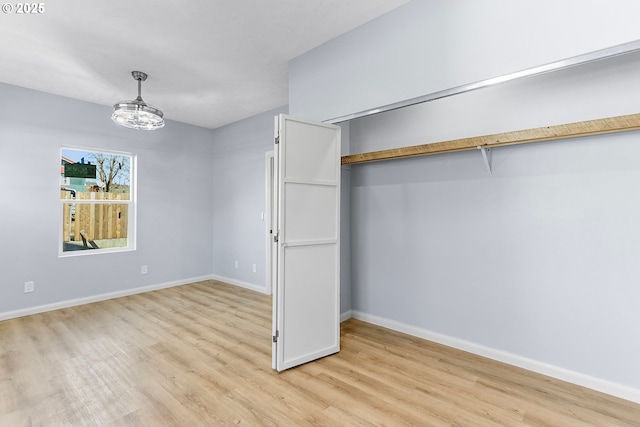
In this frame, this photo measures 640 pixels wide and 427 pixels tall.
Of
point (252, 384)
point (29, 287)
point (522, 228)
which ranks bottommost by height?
point (252, 384)

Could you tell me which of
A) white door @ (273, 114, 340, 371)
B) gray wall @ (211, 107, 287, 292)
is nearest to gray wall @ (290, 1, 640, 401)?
white door @ (273, 114, 340, 371)

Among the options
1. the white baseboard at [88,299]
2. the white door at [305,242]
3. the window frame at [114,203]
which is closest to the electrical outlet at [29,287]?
the white baseboard at [88,299]

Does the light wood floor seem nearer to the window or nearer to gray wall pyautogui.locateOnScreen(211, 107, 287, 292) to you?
the window

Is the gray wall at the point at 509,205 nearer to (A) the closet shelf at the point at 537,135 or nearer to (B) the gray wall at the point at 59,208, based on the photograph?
(A) the closet shelf at the point at 537,135

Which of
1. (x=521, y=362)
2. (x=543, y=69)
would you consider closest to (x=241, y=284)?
(x=521, y=362)

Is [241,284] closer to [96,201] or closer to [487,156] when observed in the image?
[96,201]

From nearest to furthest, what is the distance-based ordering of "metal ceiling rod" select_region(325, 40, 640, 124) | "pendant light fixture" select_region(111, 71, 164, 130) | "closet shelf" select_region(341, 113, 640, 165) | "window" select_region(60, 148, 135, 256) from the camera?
"metal ceiling rod" select_region(325, 40, 640, 124) < "closet shelf" select_region(341, 113, 640, 165) < "pendant light fixture" select_region(111, 71, 164, 130) < "window" select_region(60, 148, 135, 256)

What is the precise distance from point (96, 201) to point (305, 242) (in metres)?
3.66

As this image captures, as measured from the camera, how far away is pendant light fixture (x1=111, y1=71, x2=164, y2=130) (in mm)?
3215

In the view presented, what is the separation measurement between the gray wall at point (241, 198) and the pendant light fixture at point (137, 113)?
68.1 inches

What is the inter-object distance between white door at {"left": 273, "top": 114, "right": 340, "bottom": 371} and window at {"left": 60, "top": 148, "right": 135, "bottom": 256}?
3.50m

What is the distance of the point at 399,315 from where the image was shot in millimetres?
3271

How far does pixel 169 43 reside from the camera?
9.46 ft

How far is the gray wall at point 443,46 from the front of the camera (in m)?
1.66
